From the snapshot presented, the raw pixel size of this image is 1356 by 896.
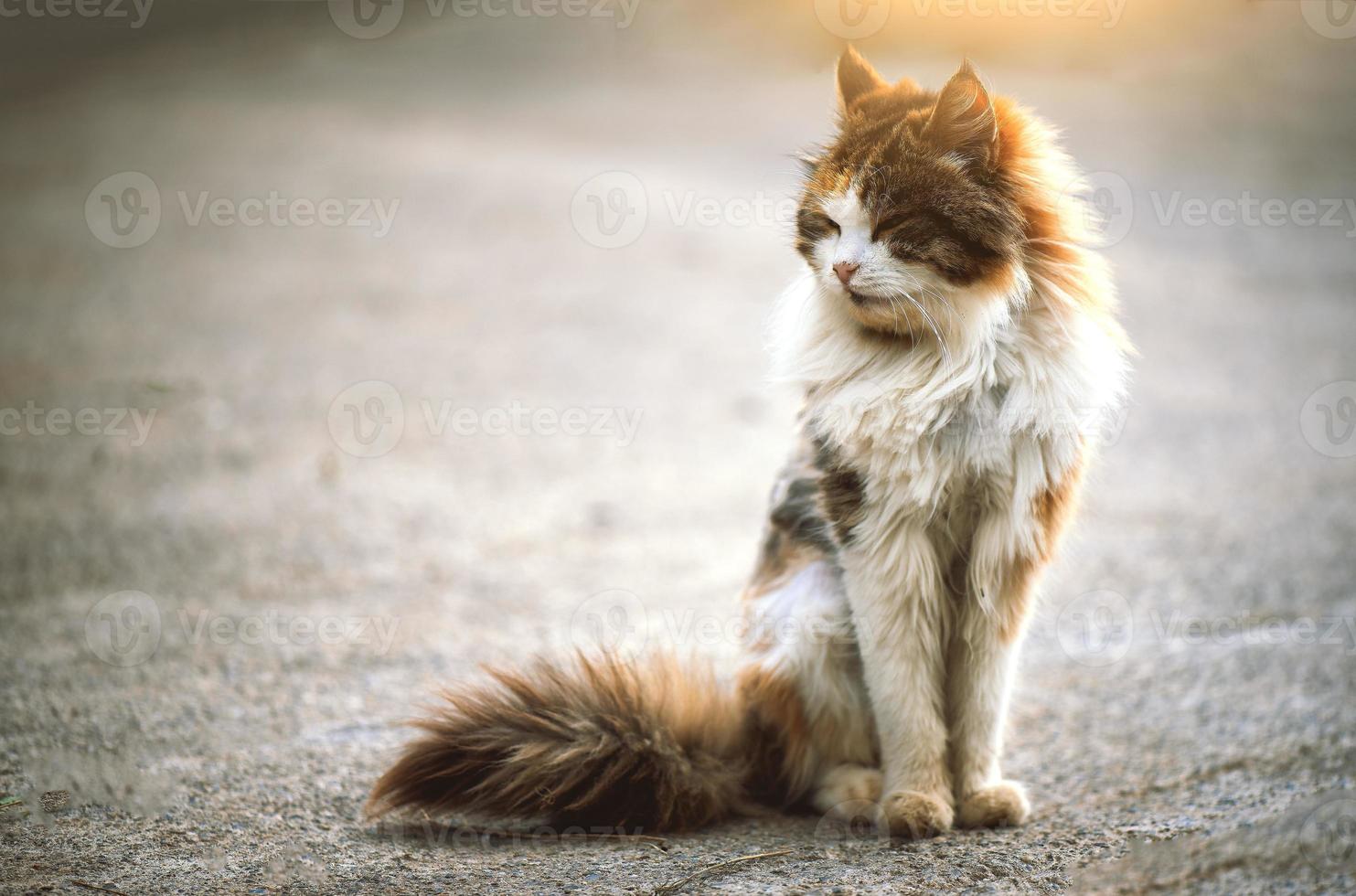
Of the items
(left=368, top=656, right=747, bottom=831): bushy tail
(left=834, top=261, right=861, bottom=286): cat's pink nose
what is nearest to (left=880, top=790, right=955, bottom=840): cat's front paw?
(left=368, top=656, right=747, bottom=831): bushy tail

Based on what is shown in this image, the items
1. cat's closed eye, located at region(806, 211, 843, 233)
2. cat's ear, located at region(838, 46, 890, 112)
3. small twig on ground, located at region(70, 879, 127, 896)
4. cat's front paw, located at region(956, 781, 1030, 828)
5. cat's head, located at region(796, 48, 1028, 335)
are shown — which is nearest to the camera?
small twig on ground, located at region(70, 879, 127, 896)

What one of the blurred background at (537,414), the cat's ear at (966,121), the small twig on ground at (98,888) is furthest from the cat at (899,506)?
the small twig on ground at (98,888)

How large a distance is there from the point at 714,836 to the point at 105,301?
679cm

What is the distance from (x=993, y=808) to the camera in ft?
9.04

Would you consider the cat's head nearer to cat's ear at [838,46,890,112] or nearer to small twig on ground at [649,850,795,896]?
cat's ear at [838,46,890,112]

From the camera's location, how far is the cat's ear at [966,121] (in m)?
2.48

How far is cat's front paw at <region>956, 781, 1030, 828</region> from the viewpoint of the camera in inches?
109

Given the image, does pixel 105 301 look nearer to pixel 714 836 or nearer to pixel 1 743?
pixel 1 743

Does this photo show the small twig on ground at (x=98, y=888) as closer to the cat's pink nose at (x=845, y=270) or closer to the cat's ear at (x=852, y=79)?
the cat's pink nose at (x=845, y=270)

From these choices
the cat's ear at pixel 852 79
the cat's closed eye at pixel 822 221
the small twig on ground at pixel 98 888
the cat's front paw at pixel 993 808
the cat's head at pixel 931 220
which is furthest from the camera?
the cat's ear at pixel 852 79

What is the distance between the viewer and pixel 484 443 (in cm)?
650

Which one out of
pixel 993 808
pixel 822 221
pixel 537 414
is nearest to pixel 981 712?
pixel 993 808

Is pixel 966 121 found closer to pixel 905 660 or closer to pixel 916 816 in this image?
pixel 905 660

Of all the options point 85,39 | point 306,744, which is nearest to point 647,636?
point 306,744
